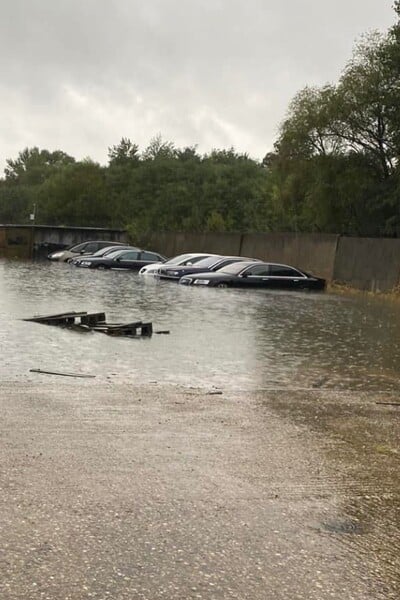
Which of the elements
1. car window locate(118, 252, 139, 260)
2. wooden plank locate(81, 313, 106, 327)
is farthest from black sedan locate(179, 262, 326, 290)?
wooden plank locate(81, 313, 106, 327)

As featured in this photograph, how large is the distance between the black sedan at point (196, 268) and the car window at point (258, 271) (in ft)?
6.91

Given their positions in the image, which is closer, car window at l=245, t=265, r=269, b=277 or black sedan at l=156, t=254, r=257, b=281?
car window at l=245, t=265, r=269, b=277

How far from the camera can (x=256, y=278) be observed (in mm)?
31031

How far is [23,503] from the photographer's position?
16.6 ft

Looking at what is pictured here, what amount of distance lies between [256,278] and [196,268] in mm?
3551

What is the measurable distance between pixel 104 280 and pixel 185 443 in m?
Answer: 24.2

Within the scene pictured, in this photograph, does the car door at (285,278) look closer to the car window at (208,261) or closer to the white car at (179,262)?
the car window at (208,261)

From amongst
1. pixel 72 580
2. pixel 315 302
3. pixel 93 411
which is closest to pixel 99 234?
pixel 315 302

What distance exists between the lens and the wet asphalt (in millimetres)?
4121

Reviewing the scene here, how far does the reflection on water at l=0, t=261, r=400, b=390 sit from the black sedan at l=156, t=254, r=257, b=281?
342 inches

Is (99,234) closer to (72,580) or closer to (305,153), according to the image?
(305,153)

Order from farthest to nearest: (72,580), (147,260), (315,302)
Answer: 1. (147,260)
2. (315,302)
3. (72,580)

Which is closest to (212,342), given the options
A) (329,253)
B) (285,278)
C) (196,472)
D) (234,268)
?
(196,472)

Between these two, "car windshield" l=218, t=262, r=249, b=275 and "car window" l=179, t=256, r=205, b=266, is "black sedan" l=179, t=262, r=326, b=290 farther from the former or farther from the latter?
"car window" l=179, t=256, r=205, b=266
